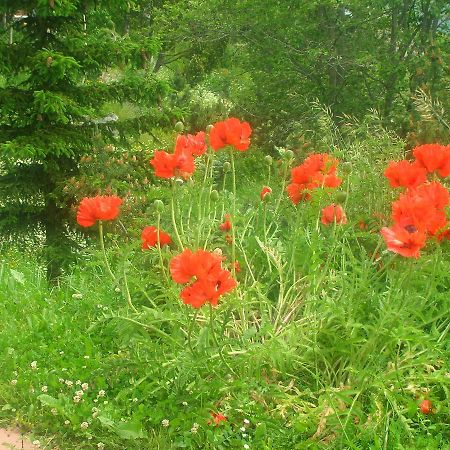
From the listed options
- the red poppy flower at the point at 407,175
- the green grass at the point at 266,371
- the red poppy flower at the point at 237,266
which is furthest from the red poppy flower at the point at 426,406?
the red poppy flower at the point at 237,266

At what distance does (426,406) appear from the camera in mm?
2869

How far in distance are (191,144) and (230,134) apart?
0.20m

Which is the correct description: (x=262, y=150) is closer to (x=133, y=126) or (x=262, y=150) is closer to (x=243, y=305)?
(x=133, y=126)

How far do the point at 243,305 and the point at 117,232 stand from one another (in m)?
3.12

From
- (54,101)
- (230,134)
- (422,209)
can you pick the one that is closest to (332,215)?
(230,134)

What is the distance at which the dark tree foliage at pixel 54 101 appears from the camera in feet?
17.5

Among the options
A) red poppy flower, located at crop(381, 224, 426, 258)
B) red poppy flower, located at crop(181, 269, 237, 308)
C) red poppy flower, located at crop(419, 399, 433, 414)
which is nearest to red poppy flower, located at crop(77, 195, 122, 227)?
red poppy flower, located at crop(181, 269, 237, 308)

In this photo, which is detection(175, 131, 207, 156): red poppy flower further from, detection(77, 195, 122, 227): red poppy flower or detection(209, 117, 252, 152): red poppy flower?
detection(77, 195, 122, 227): red poppy flower

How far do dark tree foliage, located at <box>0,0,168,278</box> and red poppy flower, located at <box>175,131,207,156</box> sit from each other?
2105 mm

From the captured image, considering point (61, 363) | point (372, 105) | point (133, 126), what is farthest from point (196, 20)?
point (61, 363)

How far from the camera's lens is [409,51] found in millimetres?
10164

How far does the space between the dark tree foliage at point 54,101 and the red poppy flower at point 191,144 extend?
6.90ft

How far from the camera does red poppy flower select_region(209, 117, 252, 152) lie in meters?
3.20

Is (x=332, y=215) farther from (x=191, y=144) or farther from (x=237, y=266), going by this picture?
(x=191, y=144)
